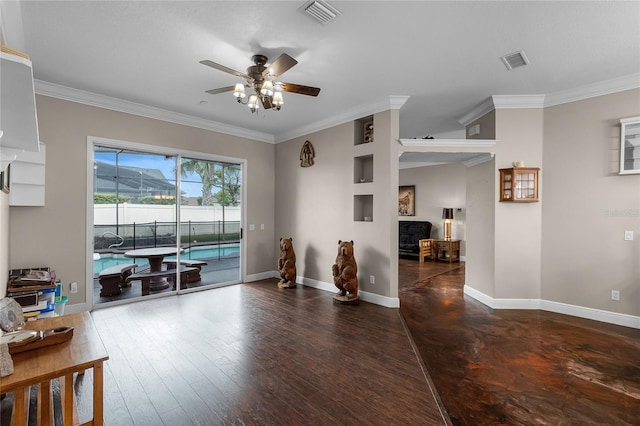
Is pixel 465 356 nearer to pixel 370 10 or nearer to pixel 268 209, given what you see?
pixel 370 10

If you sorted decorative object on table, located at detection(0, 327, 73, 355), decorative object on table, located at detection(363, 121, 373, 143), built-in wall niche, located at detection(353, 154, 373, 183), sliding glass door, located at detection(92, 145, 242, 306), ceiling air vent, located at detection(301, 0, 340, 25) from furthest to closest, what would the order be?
1. sliding glass door, located at detection(92, 145, 242, 306)
2. built-in wall niche, located at detection(353, 154, 373, 183)
3. decorative object on table, located at detection(363, 121, 373, 143)
4. ceiling air vent, located at detection(301, 0, 340, 25)
5. decorative object on table, located at detection(0, 327, 73, 355)

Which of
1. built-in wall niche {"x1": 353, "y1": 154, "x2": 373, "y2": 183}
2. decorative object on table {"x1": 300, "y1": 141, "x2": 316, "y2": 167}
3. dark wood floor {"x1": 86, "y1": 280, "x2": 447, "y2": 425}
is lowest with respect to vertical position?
dark wood floor {"x1": 86, "y1": 280, "x2": 447, "y2": 425}

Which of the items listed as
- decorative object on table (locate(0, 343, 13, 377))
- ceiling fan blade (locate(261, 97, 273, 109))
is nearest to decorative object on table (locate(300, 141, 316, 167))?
ceiling fan blade (locate(261, 97, 273, 109))

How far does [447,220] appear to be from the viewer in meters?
8.41

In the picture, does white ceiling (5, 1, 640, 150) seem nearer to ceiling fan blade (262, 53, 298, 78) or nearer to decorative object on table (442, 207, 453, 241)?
ceiling fan blade (262, 53, 298, 78)

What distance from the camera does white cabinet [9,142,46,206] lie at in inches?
132

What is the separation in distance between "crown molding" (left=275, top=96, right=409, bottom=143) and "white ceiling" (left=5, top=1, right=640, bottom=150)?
0.14 metres

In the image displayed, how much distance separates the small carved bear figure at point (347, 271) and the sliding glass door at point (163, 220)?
230 centimetres

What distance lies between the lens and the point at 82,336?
1.84m

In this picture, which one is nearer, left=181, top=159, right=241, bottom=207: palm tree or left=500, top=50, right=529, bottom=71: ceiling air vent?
left=500, top=50, right=529, bottom=71: ceiling air vent

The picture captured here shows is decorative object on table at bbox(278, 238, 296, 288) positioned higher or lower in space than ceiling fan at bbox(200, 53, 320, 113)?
lower

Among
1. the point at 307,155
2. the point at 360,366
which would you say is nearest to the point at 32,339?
the point at 360,366

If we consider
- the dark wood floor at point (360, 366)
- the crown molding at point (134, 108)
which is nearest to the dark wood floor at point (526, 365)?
the dark wood floor at point (360, 366)

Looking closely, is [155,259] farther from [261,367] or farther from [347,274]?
[261,367]
